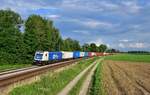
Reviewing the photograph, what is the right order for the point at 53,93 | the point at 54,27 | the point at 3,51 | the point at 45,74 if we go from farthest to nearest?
1. the point at 54,27
2. the point at 3,51
3. the point at 45,74
4. the point at 53,93

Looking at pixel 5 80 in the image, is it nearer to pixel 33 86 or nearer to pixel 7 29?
pixel 33 86

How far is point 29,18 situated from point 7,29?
174ft

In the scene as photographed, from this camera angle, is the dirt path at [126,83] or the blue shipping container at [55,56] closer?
the dirt path at [126,83]

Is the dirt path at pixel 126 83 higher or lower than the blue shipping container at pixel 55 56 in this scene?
lower

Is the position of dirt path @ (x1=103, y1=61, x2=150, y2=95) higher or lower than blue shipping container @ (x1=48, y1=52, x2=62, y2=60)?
lower

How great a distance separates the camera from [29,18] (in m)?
111

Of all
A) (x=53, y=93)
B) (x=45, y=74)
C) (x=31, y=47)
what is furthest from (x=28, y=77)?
(x=31, y=47)

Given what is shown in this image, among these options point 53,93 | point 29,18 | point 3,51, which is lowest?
point 53,93

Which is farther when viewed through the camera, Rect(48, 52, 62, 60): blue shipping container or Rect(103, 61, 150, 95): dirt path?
Rect(48, 52, 62, 60): blue shipping container

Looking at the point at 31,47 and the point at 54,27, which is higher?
the point at 54,27

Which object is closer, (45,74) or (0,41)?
(45,74)

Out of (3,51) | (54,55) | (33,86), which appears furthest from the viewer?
(54,55)

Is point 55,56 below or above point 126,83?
above

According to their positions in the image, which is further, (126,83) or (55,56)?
(55,56)
